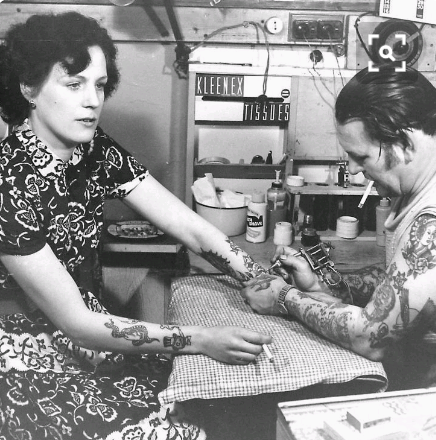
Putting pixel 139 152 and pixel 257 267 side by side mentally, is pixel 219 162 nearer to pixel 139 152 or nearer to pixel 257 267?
pixel 139 152

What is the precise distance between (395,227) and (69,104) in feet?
2.62

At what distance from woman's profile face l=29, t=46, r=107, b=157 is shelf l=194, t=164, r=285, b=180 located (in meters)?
0.76

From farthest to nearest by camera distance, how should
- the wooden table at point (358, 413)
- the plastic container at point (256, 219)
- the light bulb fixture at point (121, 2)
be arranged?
the plastic container at point (256, 219) → the light bulb fixture at point (121, 2) → the wooden table at point (358, 413)

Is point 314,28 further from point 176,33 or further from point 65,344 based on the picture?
point 65,344

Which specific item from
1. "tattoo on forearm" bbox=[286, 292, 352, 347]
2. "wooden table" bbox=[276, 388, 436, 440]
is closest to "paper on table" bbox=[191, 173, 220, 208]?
"tattoo on forearm" bbox=[286, 292, 352, 347]

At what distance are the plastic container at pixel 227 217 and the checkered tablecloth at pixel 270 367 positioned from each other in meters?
0.73

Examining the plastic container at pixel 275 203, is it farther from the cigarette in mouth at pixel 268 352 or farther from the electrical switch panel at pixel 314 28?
the cigarette in mouth at pixel 268 352

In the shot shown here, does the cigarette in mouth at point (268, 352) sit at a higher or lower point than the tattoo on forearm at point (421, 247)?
lower

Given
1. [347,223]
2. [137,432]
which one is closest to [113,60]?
[137,432]

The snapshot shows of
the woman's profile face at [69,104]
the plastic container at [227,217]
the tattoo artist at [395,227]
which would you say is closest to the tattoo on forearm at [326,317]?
the tattoo artist at [395,227]

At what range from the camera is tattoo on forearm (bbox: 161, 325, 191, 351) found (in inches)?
45.0

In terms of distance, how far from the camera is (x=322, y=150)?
210cm

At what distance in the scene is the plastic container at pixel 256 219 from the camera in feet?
6.35

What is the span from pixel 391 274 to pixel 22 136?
34.5 inches
